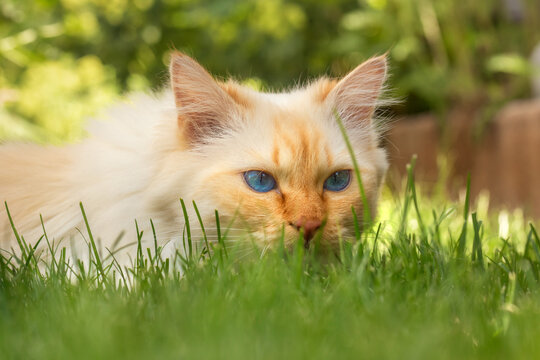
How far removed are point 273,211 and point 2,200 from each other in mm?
821

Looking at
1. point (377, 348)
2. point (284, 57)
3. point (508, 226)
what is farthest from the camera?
point (284, 57)

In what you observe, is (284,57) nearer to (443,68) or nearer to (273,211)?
(443,68)

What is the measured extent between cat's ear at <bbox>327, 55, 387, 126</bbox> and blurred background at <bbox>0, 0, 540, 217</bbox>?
1.84 metres

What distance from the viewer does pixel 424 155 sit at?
14.1 ft

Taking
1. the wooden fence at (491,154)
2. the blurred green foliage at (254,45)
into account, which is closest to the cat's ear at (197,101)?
the wooden fence at (491,154)

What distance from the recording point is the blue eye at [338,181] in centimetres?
157

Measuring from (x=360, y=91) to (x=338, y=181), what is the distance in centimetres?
31

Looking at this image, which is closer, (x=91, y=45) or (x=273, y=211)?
(x=273, y=211)

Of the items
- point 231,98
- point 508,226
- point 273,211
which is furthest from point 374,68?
point 508,226

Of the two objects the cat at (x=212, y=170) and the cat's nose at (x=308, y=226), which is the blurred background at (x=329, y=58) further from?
the cat's nose at (x=308, y=226)

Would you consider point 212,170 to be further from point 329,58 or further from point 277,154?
point 329,58

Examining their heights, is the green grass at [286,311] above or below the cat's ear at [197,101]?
below

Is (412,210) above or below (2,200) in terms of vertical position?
below

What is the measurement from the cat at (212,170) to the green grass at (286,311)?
0.13 metres
